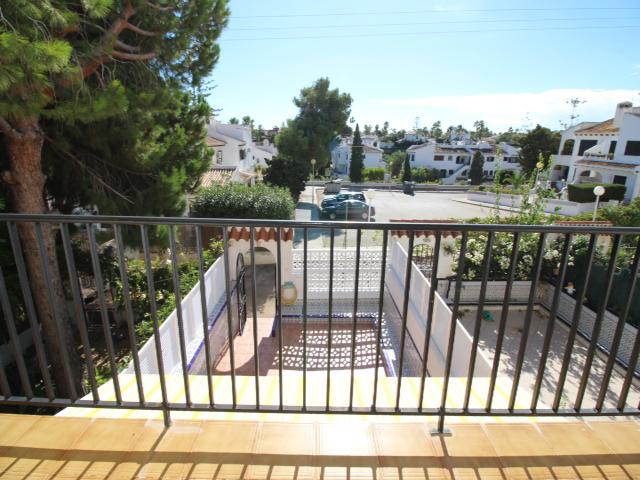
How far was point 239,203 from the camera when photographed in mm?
11109

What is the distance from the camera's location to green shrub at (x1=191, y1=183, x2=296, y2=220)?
36.3 ft

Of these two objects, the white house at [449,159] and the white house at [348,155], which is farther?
the white house at [348,155]

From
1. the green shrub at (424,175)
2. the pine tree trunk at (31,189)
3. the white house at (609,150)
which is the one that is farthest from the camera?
the green shrub at (424,175)

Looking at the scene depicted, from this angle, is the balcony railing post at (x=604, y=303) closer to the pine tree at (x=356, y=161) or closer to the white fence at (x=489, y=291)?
the white fence at (x=489, y=291)

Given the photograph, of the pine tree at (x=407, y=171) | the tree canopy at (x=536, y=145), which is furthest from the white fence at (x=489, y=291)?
the tree canopy at (x=536, y=145)

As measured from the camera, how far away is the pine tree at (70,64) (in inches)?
118

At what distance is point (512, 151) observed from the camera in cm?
4091

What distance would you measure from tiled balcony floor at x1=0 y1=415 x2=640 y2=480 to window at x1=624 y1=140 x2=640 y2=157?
87.2ft

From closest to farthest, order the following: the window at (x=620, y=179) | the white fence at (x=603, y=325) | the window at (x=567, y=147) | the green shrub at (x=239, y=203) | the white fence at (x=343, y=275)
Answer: the white fence at (x=603, y=325), the white fence at (x=343, y=275), the green shrub at (x=239, y=203), the window at (x=620, y=179), the window at (x=567, y=147)

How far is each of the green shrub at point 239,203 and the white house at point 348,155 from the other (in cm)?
2954

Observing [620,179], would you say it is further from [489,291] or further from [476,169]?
[489,291]

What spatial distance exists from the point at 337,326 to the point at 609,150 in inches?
1065

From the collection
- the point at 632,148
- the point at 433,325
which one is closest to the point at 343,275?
the point at 433,325

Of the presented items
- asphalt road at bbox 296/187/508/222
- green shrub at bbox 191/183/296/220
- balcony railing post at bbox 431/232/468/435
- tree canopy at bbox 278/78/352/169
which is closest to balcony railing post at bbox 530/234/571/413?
balcony railing post at bbox 431/232/468/435
